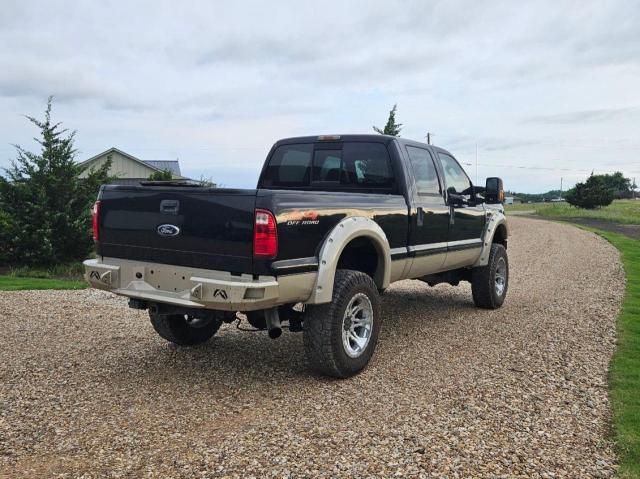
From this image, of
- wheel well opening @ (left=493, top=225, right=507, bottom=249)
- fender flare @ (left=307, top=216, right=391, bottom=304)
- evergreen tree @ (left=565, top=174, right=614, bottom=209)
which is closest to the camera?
fender flare @ (left=307, top=216, right=391, bottom=304)

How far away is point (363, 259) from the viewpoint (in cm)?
529

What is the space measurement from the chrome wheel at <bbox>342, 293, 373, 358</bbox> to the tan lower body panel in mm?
596

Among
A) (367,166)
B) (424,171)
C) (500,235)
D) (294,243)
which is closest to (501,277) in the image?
(500,235)

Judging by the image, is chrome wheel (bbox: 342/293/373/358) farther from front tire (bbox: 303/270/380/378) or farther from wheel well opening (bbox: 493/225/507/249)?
wheel well opening (bbox: 493/225/507/249)

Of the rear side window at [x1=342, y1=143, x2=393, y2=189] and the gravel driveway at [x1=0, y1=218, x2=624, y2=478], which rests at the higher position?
the rear side window at [x1=342, y1=143, x2=393, y2=189]

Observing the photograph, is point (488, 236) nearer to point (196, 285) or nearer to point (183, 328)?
point (183, 328)

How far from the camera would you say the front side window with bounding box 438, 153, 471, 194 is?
649 centimetres

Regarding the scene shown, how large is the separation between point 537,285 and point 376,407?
7055mm

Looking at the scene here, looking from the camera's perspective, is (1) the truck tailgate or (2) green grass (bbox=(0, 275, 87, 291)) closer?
(1) the truck tailgate

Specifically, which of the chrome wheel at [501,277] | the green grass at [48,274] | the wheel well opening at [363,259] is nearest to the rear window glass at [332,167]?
the wheel well opening at [363,259]

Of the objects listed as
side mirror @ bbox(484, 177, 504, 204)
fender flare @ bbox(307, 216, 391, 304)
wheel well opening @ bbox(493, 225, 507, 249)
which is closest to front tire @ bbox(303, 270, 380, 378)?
fender flare @ bbox(307, 216, 391, 304)

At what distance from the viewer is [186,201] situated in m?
4.09

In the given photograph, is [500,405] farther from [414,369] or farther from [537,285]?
[537,285]

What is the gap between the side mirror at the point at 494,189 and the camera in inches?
267
